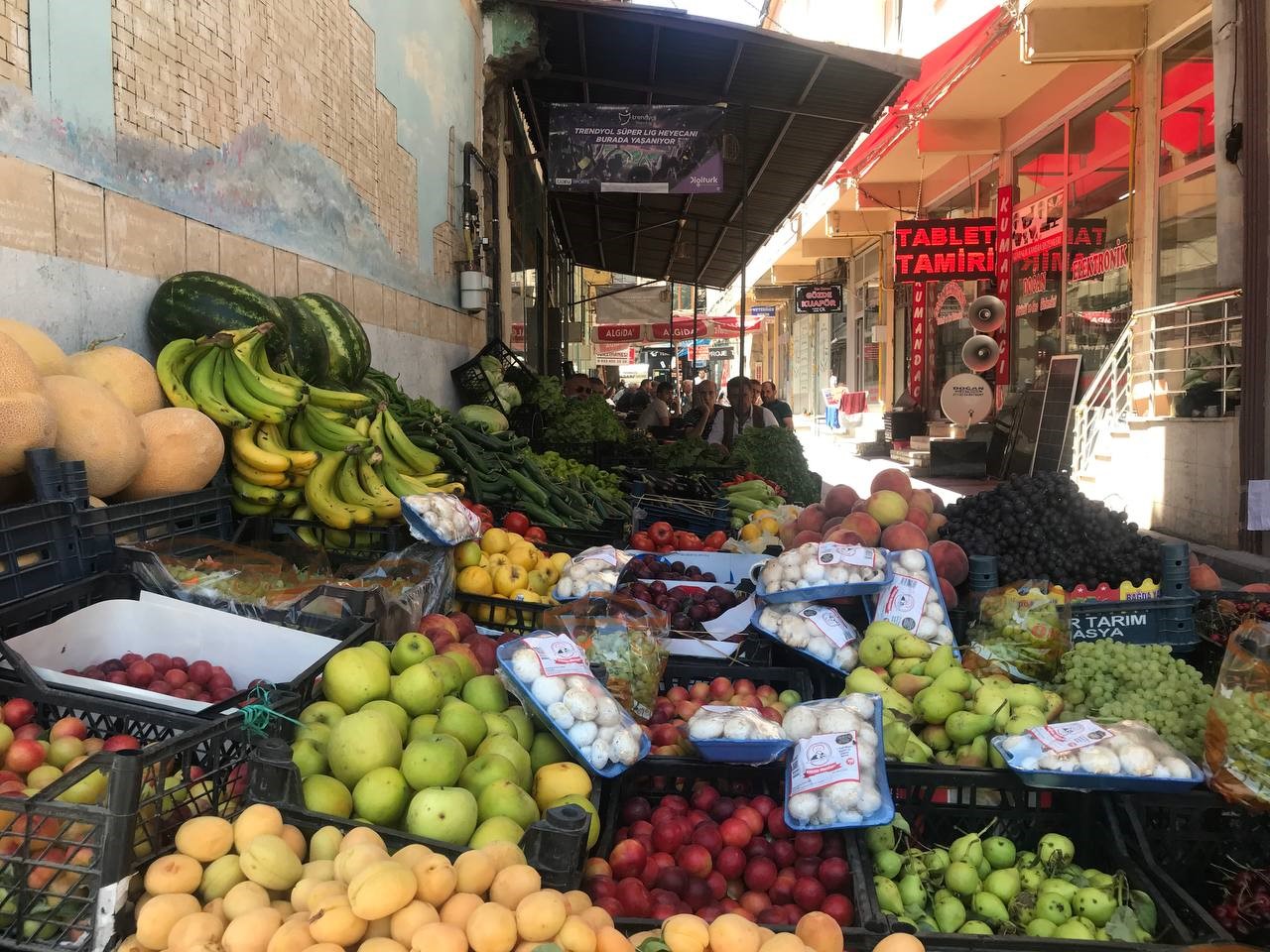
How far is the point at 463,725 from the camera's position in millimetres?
2279

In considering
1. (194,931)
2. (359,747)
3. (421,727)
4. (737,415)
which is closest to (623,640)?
(421,727)

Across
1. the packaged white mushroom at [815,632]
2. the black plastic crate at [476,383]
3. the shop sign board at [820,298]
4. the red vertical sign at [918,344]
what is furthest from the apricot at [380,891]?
the shop sign board at [820,298]

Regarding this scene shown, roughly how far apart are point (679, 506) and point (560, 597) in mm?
2552

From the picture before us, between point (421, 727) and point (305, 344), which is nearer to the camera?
point (421, 727)

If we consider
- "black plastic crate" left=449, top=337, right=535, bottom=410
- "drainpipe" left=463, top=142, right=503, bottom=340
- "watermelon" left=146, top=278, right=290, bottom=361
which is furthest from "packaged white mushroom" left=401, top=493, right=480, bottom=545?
"drainpipe" left=463, top=142, right=503, bottom=340

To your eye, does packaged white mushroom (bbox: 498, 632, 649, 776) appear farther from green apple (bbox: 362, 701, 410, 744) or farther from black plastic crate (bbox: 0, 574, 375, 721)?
black plastic crate (bbox: 0, 574, 375, 721)

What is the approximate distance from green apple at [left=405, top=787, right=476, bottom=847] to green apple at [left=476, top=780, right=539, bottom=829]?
3.2 inches

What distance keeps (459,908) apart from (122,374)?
2.45 meters

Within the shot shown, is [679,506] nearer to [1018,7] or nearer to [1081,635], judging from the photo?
[1081,635]

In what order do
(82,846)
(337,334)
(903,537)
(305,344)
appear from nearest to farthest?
(82,846) → (903,537) → (305,344) → (337,334)

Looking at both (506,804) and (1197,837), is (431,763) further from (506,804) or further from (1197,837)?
(1197,837)

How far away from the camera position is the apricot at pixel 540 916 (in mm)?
1449

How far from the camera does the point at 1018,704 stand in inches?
111

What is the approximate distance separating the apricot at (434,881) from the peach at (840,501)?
3480 millimetres
